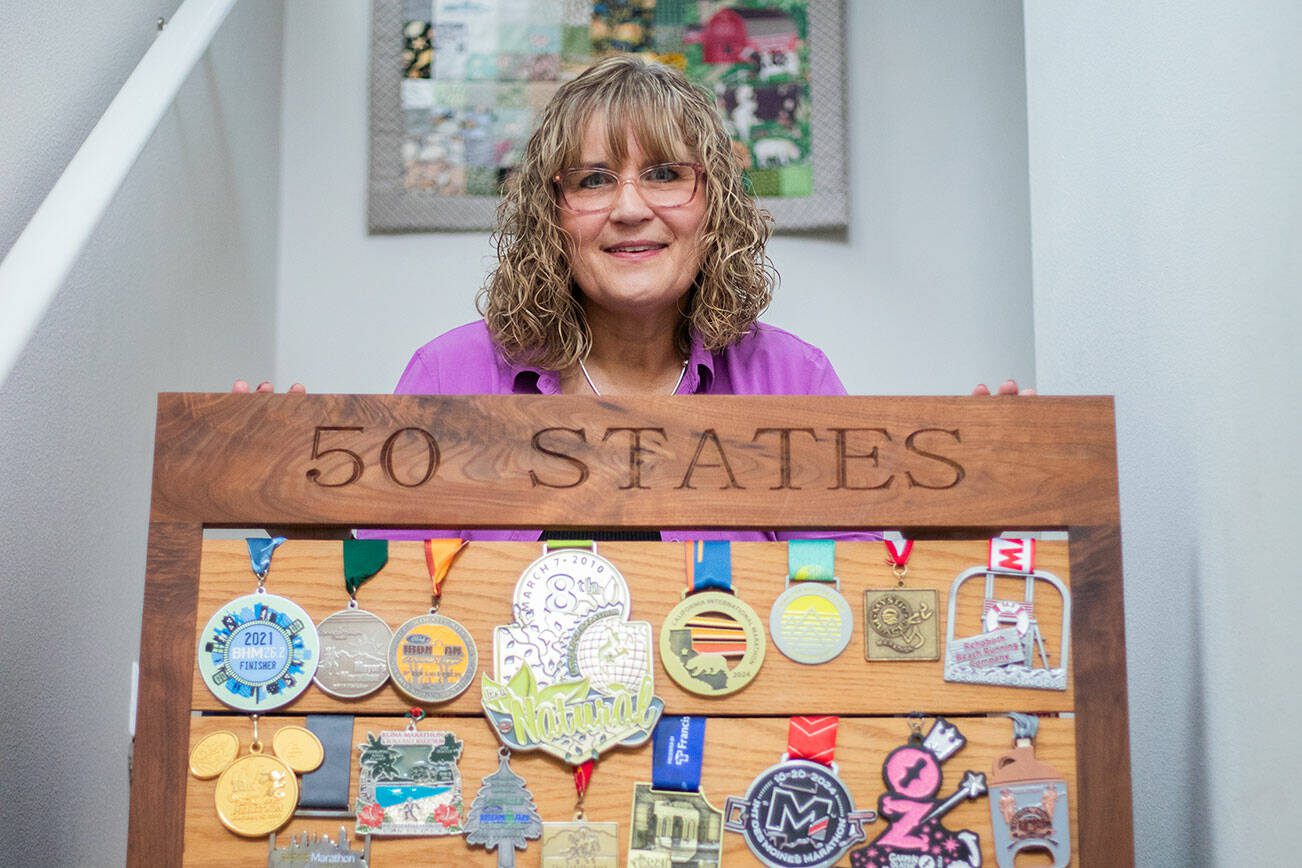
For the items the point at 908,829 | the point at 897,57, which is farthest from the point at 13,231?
the point at 897,57

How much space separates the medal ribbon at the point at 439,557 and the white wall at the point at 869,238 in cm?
145

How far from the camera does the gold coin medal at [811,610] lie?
123 cm

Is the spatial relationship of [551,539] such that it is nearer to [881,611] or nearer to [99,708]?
[881,611]

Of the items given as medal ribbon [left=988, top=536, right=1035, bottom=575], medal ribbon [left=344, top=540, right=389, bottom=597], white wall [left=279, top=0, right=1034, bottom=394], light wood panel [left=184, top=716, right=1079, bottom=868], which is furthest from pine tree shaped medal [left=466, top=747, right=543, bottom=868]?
white wall [left=279, top=0, right=1034, bottom=394]

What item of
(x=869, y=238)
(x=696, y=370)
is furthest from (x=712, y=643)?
(x=869, y=238)

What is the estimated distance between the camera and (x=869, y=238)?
2.68 metres

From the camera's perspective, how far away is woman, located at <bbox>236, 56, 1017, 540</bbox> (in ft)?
5.48

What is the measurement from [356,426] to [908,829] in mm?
630

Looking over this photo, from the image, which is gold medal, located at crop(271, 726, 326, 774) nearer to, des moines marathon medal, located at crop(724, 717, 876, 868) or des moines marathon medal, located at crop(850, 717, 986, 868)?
des moines marathon medal, located at crop(724, 717, 876, 868)

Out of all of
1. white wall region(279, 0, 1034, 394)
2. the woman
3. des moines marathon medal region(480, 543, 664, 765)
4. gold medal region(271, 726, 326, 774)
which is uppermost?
white wall region(279, 0, 1034, 394)

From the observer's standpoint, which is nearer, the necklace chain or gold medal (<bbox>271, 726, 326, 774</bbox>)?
gold medal (<bbox>271, 726, 326, 774</bbox>)

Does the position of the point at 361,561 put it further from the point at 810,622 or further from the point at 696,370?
the point at 696,370

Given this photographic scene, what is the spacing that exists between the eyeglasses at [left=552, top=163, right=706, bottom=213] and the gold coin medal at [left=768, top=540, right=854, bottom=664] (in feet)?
1.96

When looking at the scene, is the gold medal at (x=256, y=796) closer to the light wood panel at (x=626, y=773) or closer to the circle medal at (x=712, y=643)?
the light wood panel at (x=626, y=773)
